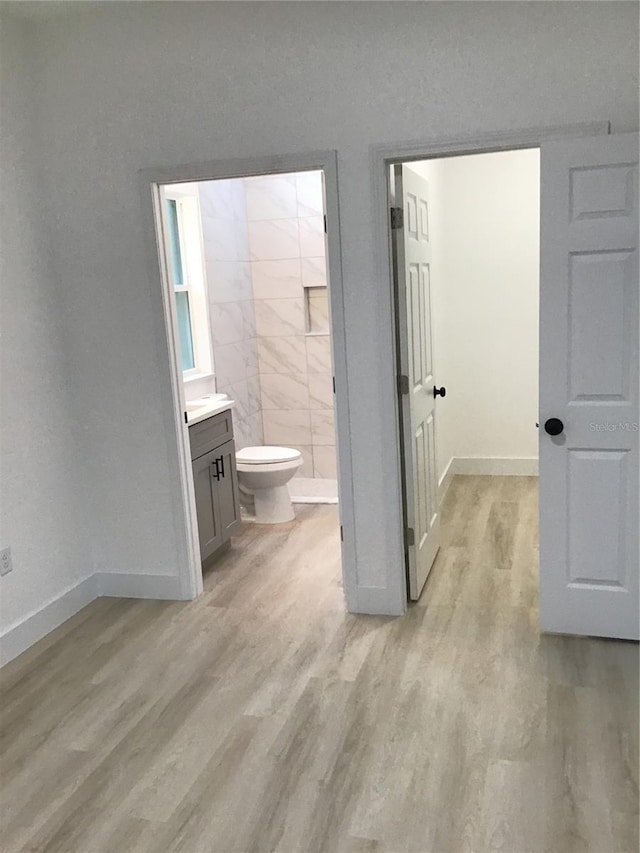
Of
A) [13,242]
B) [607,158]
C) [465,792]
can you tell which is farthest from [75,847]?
[607,158]

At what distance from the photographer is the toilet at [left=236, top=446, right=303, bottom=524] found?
4672 mm

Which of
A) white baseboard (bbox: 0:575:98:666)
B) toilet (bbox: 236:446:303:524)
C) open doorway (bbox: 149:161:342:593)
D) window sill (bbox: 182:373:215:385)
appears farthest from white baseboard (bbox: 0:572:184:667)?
window sill (bbox: 182:373:215:385)

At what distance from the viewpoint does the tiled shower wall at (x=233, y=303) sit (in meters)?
4.98

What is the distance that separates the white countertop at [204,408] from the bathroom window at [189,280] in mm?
317

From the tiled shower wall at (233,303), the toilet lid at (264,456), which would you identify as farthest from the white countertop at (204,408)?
the tiled shower wall at (233,303)

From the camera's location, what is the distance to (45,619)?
3416 millimetres

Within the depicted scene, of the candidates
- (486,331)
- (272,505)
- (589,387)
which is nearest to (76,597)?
(272,505)

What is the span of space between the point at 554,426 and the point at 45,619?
2462mm

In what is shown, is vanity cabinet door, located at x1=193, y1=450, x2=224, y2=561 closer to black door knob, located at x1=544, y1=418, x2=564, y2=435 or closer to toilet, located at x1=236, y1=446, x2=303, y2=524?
toilet, located at x1=236, y1=446, x2=303, y2=524

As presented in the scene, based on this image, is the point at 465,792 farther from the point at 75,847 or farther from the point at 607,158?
the point at 607,158

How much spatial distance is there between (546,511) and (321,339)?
2937mm

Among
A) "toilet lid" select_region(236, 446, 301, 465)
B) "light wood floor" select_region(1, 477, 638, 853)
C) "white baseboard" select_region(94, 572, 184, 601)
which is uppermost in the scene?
"toilet lid" select_region(236, 446, 301, 465)

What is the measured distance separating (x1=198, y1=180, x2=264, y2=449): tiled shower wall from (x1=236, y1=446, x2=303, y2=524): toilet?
0.59 metres

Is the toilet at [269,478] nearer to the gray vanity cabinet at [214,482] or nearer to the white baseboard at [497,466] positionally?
the gray vanity cabinet at [214,482]
